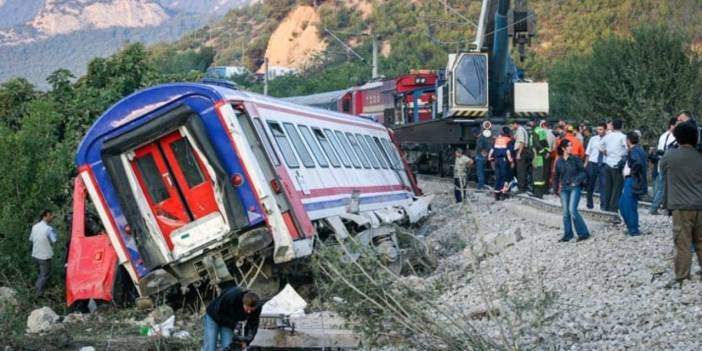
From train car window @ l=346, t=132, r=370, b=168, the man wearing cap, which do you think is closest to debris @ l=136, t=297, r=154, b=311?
train car window @ l=346, t=132, r=370, b=168

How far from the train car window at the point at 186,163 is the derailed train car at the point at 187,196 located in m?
0.01

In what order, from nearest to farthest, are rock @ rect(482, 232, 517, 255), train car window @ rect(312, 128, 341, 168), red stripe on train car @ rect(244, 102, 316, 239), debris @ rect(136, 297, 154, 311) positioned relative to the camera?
red stripe on train car @ rect(244, 102, 316, 239)
debris @ rect(136, 297, 154, 311)
rock @ rect(482, 232, 517, 255)
train car window @ rect(312, 128, 341, 168)

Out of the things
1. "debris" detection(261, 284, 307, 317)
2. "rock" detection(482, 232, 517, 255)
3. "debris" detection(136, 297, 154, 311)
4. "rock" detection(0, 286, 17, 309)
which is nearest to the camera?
"debris" detection(261, 284, 307, 317)

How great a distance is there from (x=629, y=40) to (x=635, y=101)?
416cm

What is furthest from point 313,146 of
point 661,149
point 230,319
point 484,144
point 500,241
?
point 484,144

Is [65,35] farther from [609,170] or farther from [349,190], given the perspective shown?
[609,170]

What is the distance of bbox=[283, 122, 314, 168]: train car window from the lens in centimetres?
1536

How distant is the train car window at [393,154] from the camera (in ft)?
75.9

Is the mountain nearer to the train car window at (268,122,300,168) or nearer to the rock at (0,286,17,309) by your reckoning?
the rock at (0,286,17,309)

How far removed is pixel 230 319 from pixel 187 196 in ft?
14.0

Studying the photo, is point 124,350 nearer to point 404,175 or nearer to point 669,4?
point 404,175

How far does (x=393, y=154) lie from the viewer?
77.2ft

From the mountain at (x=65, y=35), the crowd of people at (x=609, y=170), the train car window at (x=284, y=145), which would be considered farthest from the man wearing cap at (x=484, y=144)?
the mountain at (x=65, y=35)

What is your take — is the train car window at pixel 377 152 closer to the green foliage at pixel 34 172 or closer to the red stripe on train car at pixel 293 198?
the green foliage at pixel 34 172
